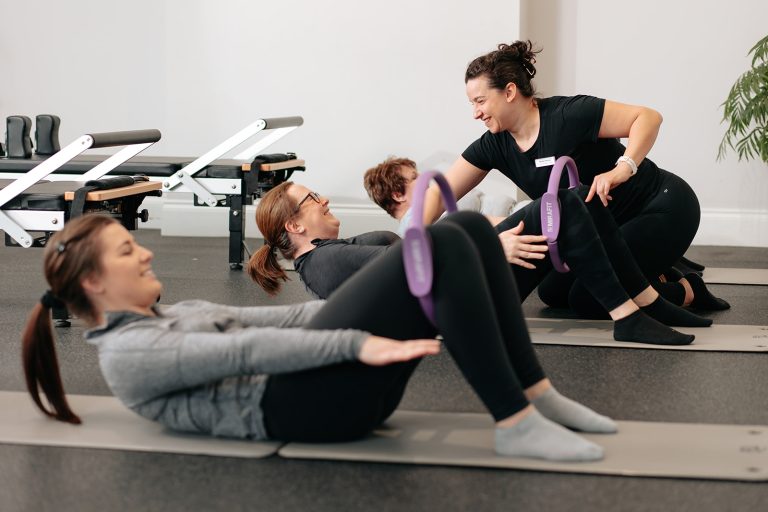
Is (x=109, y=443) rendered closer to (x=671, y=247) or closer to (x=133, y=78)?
(x=671, y=247)

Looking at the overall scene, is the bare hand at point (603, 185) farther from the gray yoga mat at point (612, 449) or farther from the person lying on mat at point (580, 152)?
the gray yoga mat at point (612, 449)

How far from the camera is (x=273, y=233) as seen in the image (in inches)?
116

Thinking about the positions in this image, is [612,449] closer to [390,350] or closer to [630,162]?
[390,350]

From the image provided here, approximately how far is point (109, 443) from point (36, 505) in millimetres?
303

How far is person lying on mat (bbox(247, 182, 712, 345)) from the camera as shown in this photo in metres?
2.91

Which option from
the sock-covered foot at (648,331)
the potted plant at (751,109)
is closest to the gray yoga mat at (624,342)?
the sock-covered foot at (648,331)

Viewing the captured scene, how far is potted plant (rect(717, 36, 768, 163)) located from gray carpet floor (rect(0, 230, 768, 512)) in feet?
9.58

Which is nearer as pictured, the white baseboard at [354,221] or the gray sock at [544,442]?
the gray sock at [544,442]

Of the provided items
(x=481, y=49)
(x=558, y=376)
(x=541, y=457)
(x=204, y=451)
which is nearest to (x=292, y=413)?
(x=204, y=451)

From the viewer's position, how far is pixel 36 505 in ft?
5.92

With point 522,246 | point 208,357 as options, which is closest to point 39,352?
point 208,357

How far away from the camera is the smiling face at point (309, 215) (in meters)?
2.94

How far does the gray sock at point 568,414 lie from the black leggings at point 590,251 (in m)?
0.84

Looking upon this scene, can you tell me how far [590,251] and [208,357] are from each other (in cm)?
139
